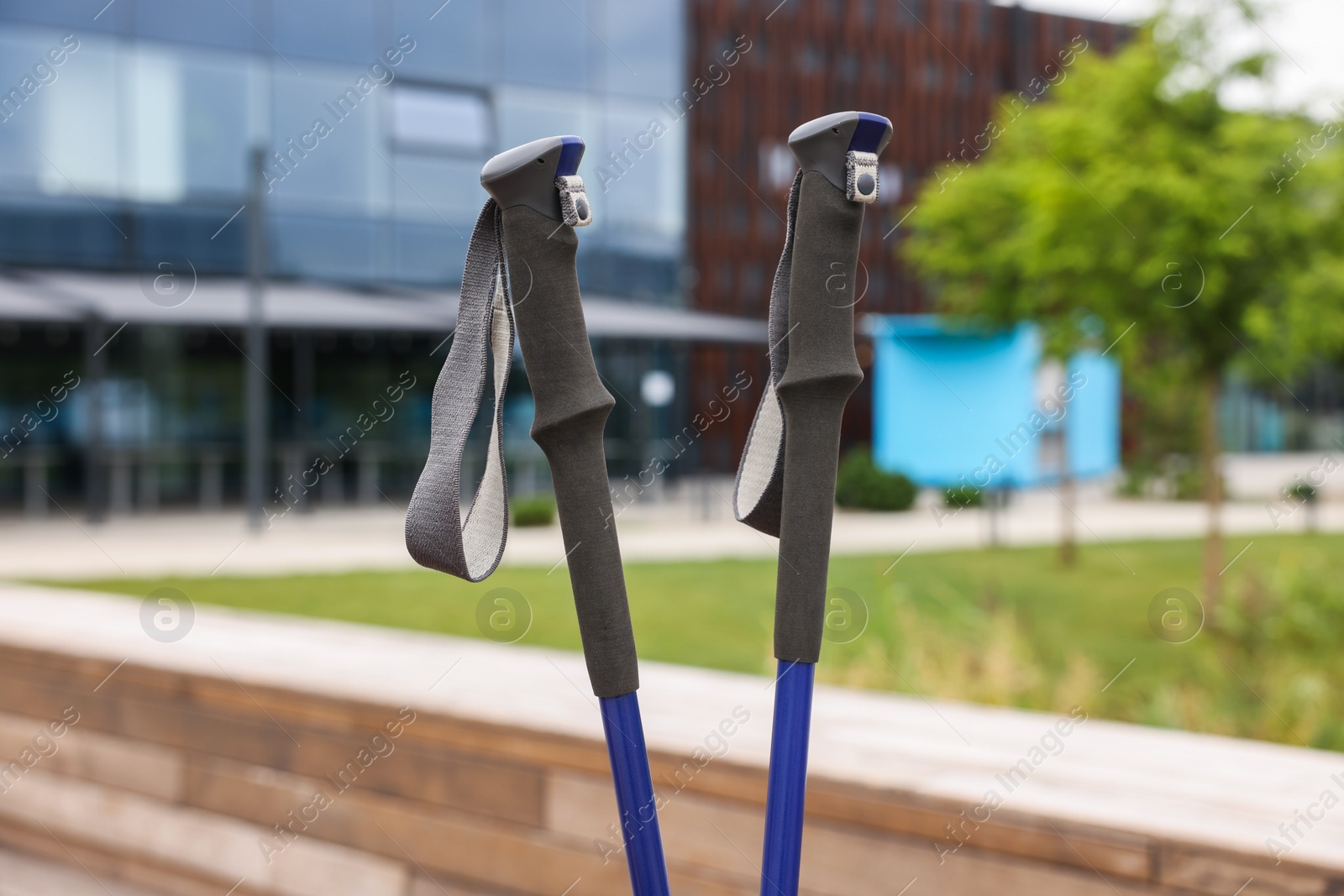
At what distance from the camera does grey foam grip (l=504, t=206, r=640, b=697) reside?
2.74ft

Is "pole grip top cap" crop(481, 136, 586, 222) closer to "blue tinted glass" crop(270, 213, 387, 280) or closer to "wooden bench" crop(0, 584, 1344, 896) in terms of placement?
"wooden bench" crop(0, 584, 1344, 896)

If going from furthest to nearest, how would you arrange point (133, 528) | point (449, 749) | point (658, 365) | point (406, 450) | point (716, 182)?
point (716, 182) → point (658, 365) → point (406, 450) → point (133, 528) → point (449, 749)

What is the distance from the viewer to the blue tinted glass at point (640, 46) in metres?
20.7

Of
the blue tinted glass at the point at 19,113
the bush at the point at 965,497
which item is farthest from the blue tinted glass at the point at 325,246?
the bush at the point at 965,497

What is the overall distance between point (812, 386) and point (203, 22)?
62.4 ft

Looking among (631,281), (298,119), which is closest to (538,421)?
(298,119)

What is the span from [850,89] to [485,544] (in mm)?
28554

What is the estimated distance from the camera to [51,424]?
17969 mm

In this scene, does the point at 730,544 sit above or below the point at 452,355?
above

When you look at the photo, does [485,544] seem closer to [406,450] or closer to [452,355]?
[452,355]

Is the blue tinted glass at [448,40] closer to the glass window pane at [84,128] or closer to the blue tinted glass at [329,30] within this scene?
the blue tinted glass at [329,30]

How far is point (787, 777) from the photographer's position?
91 cm

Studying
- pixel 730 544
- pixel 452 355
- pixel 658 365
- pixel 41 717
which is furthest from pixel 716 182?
pixel 452 355

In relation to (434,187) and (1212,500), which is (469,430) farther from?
(434,187)
